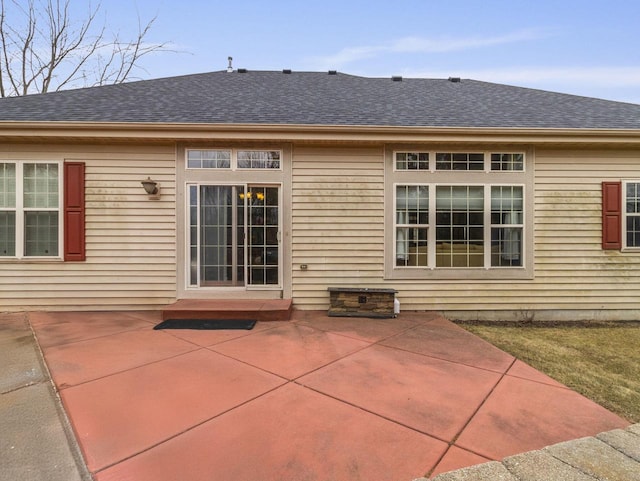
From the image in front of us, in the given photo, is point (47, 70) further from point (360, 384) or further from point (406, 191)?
point (360, 384)

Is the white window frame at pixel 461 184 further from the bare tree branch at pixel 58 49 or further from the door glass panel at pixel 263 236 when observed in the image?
the bare tree branch at pixel 58 49

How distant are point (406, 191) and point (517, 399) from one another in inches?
135

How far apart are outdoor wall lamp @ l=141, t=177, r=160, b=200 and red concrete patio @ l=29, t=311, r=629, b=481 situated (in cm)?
224

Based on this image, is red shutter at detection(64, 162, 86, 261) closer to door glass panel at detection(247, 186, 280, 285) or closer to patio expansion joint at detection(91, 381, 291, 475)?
door glass panel at detection(247, 186, 280, 285)

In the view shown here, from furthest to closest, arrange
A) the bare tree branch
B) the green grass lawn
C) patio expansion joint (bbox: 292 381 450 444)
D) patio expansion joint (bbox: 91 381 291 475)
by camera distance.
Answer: the bare tree branch, the green grass lawn, patio expansion joint (bbox: 292 381 450 444), patio expansion joint (bbox: 91 381 291 475)

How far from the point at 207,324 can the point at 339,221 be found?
2.59m

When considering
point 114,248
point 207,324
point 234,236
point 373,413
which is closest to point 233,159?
point 234,236

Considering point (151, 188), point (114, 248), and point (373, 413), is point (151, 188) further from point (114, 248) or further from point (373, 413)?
point (373, 413)

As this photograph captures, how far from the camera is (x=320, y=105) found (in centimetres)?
577

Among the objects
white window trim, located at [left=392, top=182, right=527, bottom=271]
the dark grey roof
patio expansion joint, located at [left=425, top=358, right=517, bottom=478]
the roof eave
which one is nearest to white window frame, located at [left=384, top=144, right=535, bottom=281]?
white window trim, located at [left=392, top=182, right=527, bottom=271]

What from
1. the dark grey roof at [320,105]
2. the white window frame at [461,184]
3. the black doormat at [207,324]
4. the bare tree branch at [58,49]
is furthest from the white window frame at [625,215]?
the bare tree branch at [58,49]

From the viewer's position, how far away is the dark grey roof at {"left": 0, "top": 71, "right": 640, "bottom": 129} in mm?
4941

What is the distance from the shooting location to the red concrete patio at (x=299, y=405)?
171cm

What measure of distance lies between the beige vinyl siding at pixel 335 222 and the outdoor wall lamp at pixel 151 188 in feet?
7.35
